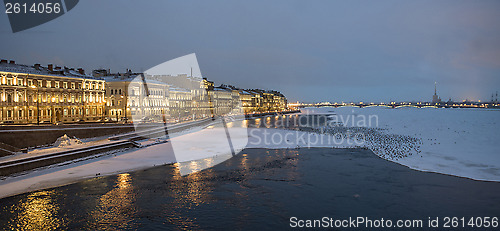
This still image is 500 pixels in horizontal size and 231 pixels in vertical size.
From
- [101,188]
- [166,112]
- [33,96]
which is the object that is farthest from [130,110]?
[101,188]

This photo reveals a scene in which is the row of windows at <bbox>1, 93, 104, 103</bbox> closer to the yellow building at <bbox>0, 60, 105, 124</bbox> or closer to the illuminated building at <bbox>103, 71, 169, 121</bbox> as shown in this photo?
the yellow building at <bbox>0, 60, 105, 124</bbox>

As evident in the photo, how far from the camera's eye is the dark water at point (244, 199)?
47.8ft

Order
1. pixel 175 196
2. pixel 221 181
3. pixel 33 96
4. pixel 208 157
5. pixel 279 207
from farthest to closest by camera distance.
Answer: pixel 33 96 < pixel 208 157 < pixel 221 181 < pixel 175 196 < pixel 279 207

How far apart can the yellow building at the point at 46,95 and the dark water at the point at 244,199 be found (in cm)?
2864

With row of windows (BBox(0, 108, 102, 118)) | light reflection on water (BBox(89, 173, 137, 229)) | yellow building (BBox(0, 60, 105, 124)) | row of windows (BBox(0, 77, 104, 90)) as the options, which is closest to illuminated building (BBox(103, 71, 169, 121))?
row of windows (BBox(0, 77, 104, 90))

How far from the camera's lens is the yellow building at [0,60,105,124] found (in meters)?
48.3

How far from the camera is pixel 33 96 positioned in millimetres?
52812

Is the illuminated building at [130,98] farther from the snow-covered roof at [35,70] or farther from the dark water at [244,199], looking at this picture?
the dark water at [244,199]

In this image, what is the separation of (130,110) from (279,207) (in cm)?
6744

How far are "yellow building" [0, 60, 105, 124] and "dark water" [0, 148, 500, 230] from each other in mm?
28637

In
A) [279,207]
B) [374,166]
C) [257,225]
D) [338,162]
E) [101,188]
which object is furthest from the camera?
[338,162]

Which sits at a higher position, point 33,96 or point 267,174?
point 33,96

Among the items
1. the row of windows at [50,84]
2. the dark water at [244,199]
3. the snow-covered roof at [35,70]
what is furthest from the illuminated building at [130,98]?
the dark water at [244,199]

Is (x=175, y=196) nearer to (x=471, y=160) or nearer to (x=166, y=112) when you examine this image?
(x=471, y=160)
